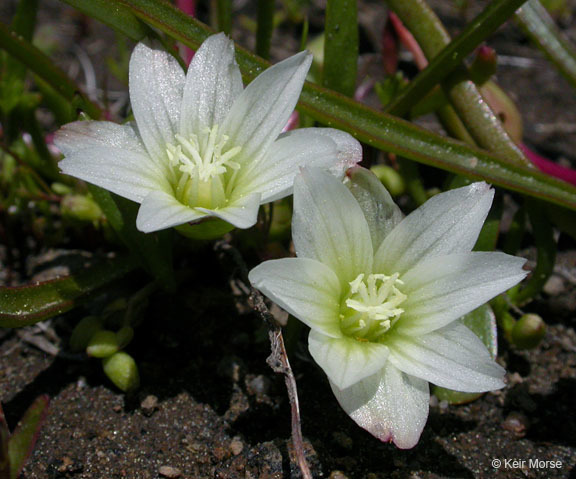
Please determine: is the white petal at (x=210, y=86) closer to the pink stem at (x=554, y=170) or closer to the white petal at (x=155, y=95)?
the white petal at (x=155, y=95)

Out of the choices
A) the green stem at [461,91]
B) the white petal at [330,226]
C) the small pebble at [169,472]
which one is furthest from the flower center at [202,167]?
the green stem at [461,91]

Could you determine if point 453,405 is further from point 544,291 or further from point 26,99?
point 26,99

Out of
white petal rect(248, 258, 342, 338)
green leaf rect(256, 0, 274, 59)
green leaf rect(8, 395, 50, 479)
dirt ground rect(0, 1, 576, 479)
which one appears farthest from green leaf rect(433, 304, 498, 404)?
green leaf rect(256, 0, 274, 59)

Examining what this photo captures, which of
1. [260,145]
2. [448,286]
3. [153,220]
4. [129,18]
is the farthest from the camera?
[129,18]

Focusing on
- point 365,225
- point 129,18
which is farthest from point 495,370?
point 129,18

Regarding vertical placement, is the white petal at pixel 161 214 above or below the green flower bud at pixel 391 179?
above

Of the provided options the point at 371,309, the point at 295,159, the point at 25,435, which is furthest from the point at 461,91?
the point at 25,435

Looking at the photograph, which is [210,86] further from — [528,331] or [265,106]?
[528,331]

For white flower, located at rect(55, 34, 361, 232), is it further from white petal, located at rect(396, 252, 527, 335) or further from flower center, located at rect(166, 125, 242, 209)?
white petal, located at rect(396, 252, 527, 335)
